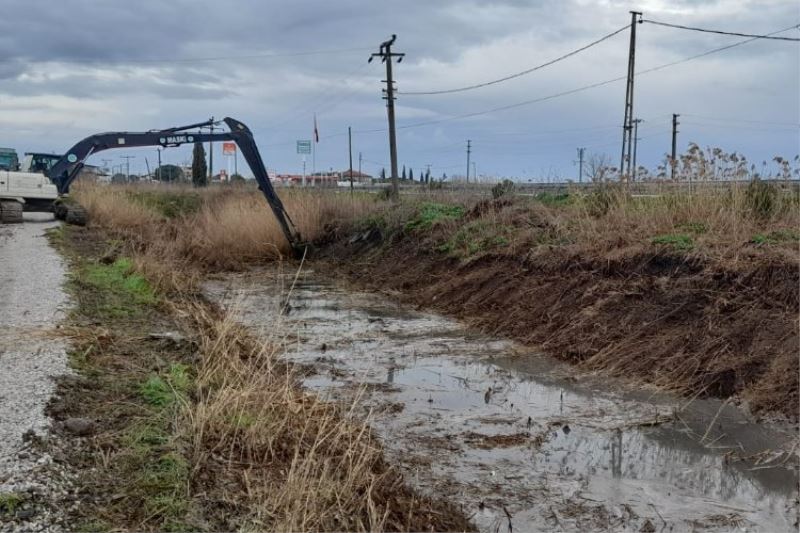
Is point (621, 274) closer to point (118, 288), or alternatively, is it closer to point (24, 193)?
point (118, 288)

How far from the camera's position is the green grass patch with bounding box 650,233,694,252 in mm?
10281

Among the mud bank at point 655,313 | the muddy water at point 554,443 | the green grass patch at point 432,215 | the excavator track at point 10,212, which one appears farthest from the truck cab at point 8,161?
the muddy water at point 554,443

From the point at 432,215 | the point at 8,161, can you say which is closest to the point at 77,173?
the point at 8,161

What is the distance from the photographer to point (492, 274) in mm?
13930

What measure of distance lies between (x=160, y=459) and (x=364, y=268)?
50.0ft

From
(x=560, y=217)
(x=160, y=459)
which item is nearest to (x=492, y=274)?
(x=560, y=217)

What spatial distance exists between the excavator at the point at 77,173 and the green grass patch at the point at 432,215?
411 cm

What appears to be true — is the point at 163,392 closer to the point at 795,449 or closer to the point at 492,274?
the point at 795,449

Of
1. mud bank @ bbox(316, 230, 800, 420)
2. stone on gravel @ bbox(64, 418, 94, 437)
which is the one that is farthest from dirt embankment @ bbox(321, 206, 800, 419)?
stone on gravel @ bbox(64, 418, 94, 437)

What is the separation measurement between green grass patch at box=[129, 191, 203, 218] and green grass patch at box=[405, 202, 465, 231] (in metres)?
16.0

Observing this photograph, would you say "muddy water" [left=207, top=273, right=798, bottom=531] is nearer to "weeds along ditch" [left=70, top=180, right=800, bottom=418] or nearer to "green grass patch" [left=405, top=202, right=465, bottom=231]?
"weeds along ditch" [left=70, top=180, right=800, bottom=418]

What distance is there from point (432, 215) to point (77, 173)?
11.8 meters

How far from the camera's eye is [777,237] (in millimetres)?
9672

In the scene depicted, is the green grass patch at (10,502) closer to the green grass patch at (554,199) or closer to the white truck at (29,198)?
the green grass patch at (554,199)
